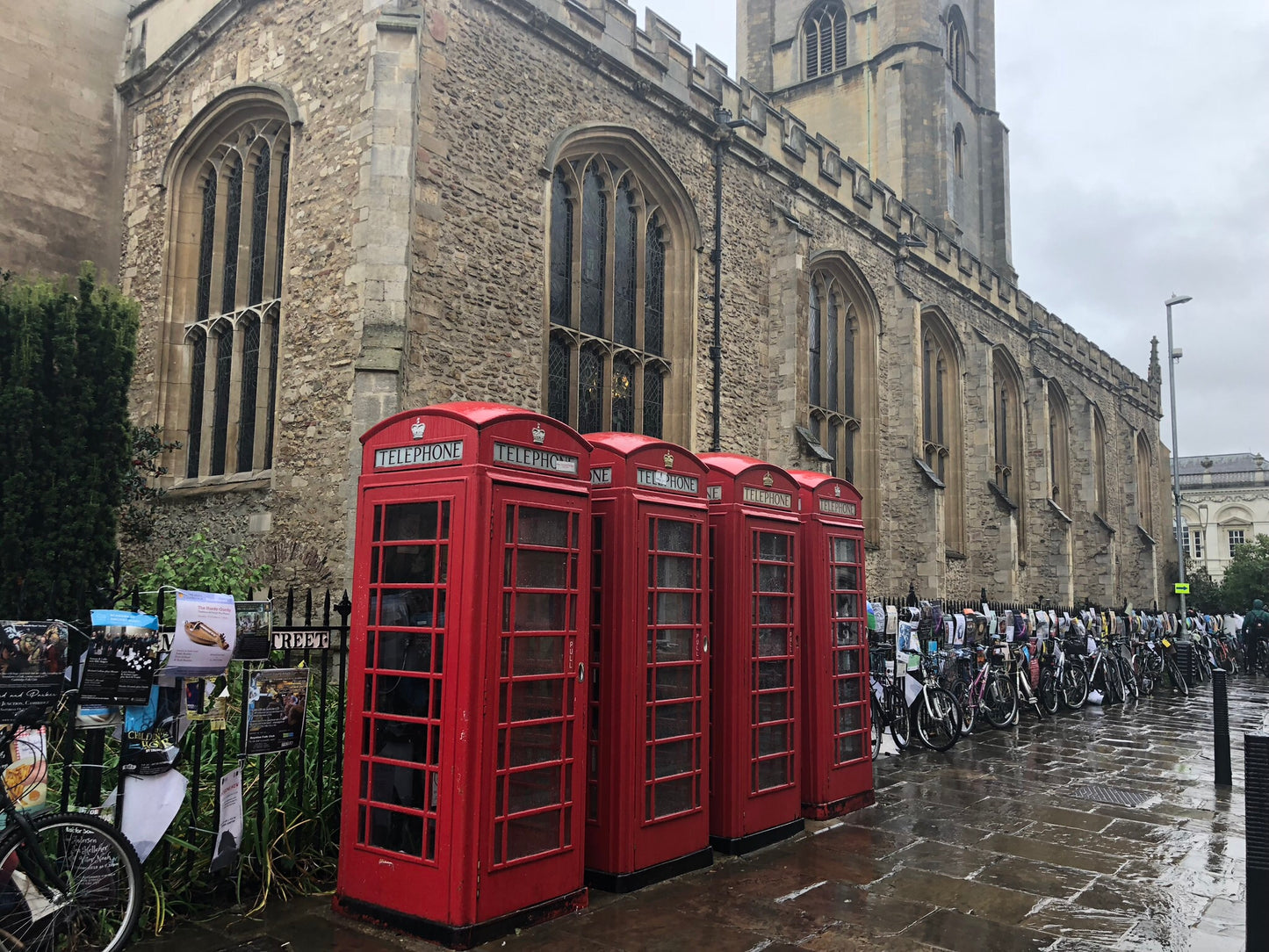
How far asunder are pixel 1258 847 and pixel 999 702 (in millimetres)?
8628

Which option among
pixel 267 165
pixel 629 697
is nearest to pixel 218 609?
pixel 629 697

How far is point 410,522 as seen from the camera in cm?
513

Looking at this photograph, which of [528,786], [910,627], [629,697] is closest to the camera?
[528,786]

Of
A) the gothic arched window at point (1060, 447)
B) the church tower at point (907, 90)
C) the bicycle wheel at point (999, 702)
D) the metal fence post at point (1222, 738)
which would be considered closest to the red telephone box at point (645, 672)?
the metal fence post at point (1222, 738)

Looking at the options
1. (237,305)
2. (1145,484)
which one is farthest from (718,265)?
(1145,484)

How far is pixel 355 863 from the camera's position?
16.7ft

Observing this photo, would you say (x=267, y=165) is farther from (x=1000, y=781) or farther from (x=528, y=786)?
(x=1000, y=781)

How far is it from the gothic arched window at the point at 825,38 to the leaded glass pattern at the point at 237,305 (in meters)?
22.5

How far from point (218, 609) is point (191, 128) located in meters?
11.1

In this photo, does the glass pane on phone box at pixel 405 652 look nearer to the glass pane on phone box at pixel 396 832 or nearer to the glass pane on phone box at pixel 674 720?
the glass pane on phone box at pixel 396 832

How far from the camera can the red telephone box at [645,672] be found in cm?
566

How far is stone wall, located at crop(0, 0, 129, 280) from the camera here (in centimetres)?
1366

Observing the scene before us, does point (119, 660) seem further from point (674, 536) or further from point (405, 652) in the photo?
point (674, 536)

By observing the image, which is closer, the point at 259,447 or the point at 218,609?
the point at 218,609
